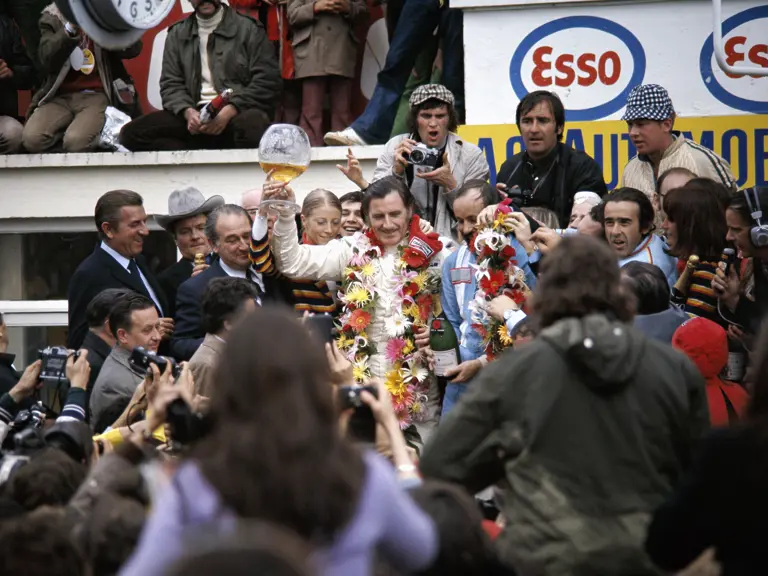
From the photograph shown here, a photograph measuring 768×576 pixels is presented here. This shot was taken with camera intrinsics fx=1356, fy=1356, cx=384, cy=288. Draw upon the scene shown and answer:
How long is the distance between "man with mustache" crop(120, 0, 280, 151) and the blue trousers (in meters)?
0.79

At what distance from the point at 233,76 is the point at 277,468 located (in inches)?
311

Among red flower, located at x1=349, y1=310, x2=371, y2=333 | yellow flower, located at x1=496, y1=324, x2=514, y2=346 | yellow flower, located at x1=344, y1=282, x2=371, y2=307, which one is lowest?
yellow flower, located at x1=496, y1=324, x2=514, y2=346

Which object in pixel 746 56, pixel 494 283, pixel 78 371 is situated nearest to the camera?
pixel 78 371

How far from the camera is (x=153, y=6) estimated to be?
29.2ft

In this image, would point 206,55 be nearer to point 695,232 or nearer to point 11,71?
point 11,71

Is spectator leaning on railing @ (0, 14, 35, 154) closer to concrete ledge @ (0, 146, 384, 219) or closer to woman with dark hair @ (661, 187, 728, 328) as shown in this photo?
concrete ledge @ (0, 146, 384, 219)

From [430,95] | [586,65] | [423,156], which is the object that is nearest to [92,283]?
[423,156]

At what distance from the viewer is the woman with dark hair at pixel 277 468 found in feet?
9.02

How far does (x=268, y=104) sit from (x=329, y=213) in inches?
105

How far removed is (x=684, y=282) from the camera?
21.9ft

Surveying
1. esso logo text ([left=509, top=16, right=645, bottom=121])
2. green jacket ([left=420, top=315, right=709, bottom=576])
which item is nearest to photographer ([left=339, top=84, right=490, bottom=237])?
esso logo text ([left=509, top=16, right=645, bottom=121])

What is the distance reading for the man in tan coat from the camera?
6.04m

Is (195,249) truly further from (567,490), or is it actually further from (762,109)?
(567,490)

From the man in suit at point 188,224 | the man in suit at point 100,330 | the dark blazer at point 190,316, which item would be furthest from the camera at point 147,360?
the man in suit at point 188,224
